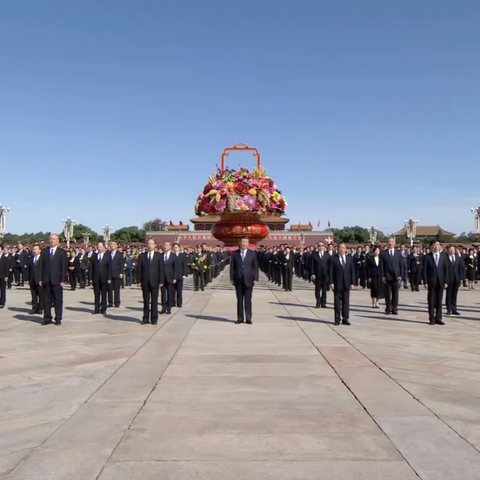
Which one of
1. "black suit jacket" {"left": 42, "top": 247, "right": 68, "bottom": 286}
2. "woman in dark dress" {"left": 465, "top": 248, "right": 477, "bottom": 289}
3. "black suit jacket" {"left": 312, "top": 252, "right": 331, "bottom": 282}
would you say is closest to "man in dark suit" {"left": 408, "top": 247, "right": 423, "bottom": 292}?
"woman in dark dress" {"left": 465, "top": 248, "right": 477, "bottom": 289}

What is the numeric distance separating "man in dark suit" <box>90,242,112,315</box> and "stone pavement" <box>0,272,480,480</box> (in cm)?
283

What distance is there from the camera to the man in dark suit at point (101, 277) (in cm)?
1319

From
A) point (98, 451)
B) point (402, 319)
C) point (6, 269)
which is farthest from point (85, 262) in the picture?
point (98, 451)

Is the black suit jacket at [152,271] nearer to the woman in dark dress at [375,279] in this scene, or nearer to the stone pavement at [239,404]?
the stone pavement at [239,404]

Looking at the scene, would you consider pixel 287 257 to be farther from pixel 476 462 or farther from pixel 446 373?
pixel 476 462

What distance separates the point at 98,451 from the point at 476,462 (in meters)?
2.70

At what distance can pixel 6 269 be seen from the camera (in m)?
14.5

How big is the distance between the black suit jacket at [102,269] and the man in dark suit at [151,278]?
2.37 meters

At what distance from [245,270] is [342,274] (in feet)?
6.70

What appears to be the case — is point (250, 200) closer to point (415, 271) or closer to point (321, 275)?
point (415, 271)

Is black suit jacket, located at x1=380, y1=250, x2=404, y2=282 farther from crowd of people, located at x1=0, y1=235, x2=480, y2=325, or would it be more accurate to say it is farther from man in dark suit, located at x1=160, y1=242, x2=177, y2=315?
man in dark suit, located at x1=160, y1=242, x2=177, y2=315

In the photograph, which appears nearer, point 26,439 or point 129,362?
point 26,439

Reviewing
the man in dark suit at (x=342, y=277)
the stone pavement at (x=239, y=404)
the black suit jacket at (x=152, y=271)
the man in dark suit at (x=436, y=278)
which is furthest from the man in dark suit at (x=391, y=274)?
the black suit jacket at (x=152, y=271)

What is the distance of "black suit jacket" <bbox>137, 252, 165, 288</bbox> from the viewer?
11.3 m
